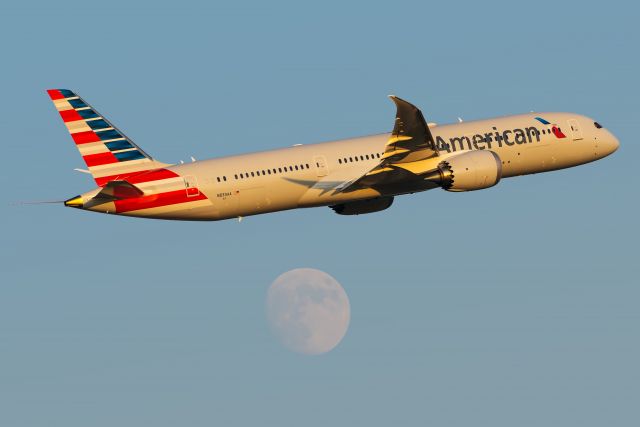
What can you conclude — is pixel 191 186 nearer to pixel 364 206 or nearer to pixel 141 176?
pixel 141 176

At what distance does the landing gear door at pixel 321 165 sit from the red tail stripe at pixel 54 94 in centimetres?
1375

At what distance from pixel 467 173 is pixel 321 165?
7.76 m

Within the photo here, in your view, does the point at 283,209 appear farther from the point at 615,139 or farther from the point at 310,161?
the point at 615,139

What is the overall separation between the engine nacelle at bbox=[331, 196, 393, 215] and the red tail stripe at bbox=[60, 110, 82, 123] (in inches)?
611

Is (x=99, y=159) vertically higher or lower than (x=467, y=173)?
higher

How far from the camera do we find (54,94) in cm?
6806

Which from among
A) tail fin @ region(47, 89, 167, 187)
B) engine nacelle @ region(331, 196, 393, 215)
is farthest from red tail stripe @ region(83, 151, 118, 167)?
engine nacelle @ region(331, 196, 393, 215)

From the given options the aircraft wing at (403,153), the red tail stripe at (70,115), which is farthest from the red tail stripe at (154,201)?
the aircraft wing at (403,153)

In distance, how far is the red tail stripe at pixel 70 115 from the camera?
223ft

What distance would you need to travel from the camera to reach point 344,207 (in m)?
73.6

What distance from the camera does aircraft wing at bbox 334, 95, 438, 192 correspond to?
217ft

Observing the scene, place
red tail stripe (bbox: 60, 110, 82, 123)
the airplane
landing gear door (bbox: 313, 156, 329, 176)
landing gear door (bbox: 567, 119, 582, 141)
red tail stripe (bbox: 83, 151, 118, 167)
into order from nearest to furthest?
the airplane
red tail stripe (bbox: 83, 151, 118, 167)
red tail stripe (bbox: 60, 110, 82, 123)
landing gear door (bbox: 313, 156, 329, 176)
landing gear door (bbox: 567, 119, 582, 141)

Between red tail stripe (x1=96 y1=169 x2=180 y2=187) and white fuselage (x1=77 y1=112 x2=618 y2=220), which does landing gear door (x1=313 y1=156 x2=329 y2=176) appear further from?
red tail stripe (x1=96 y1=169 x2=180 y2=187)

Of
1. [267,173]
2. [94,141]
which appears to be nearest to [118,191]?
[94,141]
